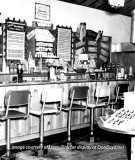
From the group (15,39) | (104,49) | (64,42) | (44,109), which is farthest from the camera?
(104,49)

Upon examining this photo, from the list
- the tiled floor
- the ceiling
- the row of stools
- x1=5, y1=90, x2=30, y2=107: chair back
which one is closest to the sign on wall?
the ceiling

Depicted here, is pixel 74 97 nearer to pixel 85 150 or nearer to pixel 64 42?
pixel 85 150

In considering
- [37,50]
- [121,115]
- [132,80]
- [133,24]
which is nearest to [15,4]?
[37,50]

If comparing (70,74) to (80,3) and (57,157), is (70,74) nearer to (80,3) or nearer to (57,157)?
(80,3)

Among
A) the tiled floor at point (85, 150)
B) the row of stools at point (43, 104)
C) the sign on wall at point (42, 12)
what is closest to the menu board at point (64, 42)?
the sign on wall at point (42, 12)

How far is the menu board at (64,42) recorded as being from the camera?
7.86 metres

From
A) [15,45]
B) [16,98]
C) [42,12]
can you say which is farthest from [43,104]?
[42,12]

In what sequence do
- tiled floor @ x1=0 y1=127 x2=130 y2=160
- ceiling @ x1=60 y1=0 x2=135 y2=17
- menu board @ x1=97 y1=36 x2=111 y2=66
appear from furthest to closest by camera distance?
1. menu board @ x1=97 y1=36 x2=111 y2=66
2. ceiling @ x1=60 y1=0 x2=135 y2=17
3. tiled floor @ x1=0 y1=127 x2=130 y2=160

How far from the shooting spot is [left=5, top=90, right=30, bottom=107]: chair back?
400 cm

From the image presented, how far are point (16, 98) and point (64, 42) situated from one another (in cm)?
420

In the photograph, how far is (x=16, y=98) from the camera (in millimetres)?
4086

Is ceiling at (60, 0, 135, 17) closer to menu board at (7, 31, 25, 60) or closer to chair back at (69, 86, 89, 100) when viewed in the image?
menu board at (7, 31, 25, 60)

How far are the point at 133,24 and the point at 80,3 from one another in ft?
6.71

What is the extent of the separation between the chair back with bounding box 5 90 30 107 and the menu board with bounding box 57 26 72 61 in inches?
150
